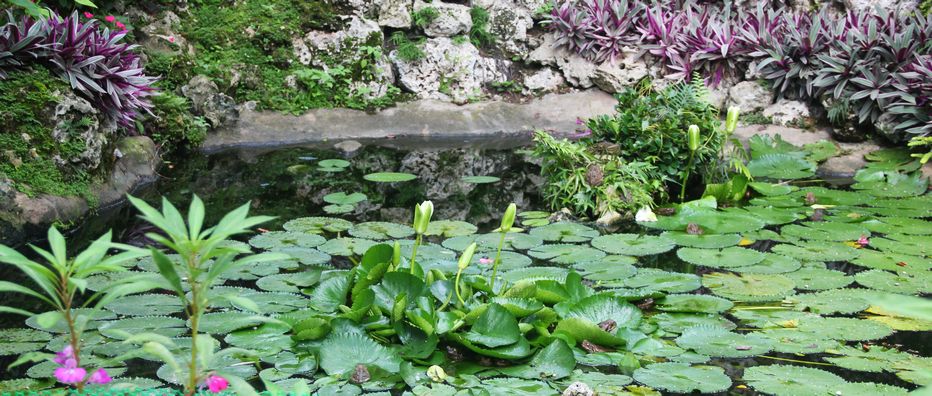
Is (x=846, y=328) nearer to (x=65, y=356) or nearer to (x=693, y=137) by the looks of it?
(x=693, y=137)

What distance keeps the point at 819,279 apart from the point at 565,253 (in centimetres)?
136

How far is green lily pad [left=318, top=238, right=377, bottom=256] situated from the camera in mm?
4883

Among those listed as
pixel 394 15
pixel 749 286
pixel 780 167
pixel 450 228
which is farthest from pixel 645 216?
pixel 394 15

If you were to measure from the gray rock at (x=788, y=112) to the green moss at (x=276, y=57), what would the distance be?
4.02 metres

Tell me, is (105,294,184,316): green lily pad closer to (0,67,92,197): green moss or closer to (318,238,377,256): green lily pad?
(318,238,377,256): green lily pad

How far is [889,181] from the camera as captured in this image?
6773 millimetres

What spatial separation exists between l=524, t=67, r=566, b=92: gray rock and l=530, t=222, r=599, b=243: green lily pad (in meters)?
4.62

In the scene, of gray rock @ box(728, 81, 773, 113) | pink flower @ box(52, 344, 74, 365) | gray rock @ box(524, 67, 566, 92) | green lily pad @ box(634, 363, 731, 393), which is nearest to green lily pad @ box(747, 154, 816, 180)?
gray rock @ box(728, 81, 773, 113)

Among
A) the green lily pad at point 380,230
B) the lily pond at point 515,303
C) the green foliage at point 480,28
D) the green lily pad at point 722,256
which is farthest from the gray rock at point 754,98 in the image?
the green lily pad at point 380,230

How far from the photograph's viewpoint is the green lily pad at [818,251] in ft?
16.0

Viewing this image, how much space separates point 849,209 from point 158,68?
20.8 ft

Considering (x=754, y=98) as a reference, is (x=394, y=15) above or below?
above

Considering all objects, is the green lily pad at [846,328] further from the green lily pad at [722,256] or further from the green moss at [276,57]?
the green moss at [276,57]

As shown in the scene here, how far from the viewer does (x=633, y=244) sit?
512cm
